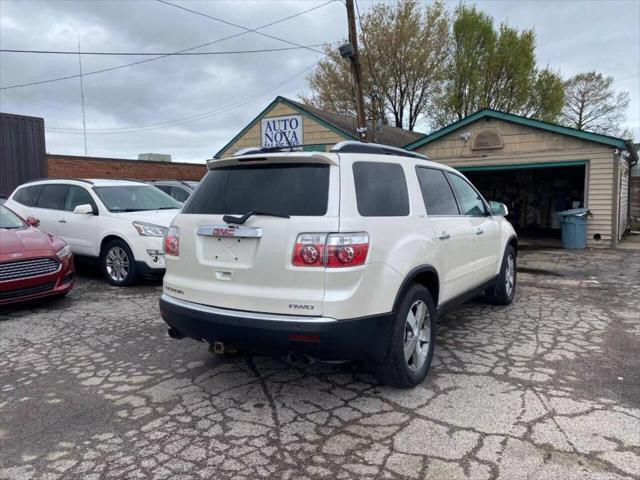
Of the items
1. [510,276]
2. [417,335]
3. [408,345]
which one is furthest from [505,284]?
[408,345]

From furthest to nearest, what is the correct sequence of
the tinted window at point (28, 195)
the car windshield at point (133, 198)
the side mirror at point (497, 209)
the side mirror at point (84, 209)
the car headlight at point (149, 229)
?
the tinted window at point (28, 195)
the car windshield at point (133, 198)
the side mirror at point (84, 209)
the car headlight at point (149, 229)
the side mirror at point (497, 209)

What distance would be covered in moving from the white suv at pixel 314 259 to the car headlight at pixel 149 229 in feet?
12.0

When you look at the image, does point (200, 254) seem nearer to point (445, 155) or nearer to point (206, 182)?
point (206, 182)

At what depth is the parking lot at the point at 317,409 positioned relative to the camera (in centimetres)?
264

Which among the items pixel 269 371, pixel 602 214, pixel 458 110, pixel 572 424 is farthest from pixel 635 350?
pixel 458 110

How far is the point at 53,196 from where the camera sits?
8320mm

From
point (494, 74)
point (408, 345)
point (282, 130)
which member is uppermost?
point (494, 74)

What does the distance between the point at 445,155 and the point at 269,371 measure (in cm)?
1137

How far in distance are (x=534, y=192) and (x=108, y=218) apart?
626 inches

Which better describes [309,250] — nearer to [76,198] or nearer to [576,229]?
[76,198]

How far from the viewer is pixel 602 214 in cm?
1215

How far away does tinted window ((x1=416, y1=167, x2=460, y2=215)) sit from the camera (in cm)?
401

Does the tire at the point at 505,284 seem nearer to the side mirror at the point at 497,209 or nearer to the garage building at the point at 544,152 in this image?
the side mirror at the point at 497,209

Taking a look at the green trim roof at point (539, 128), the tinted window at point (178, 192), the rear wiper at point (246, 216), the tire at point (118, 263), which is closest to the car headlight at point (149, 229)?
the tire at point (118, 263)
